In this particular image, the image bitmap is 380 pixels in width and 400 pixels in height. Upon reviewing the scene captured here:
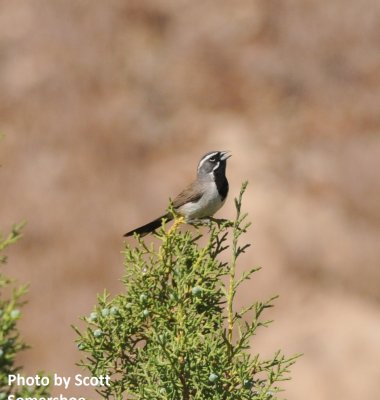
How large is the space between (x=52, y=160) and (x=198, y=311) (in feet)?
43.0

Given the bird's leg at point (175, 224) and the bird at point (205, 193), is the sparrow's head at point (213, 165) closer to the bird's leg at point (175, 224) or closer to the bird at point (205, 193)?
the bird at point (205, 193)

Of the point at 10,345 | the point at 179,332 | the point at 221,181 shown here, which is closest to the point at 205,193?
the point at 221,181

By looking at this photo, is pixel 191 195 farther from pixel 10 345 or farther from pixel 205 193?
pixel 10 345

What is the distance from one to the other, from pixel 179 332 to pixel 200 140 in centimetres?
1347

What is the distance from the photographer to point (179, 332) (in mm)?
4066

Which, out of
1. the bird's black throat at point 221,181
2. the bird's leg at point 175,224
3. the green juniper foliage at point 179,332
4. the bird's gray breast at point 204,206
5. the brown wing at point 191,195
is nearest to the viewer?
the green juniper foliage at point 179,332

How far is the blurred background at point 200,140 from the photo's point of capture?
16.3 m

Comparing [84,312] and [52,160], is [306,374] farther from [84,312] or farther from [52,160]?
[52,160]

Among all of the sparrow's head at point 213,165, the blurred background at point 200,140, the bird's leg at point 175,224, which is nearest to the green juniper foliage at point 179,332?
the bird's leg at point 175,224

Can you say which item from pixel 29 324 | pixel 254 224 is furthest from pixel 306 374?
pixel 29 324

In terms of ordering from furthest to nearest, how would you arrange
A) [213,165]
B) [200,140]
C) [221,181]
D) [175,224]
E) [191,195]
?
1. [200,140]
2. [213,165]
3. [221,181]
4. [191,195]
5. [175,224]

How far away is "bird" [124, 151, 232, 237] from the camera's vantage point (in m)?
6.50

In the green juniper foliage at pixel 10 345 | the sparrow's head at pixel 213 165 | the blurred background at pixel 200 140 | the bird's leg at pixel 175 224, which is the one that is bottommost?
the green juniper foliage at pixel 10 345

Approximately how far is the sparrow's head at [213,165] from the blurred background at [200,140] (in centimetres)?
858
